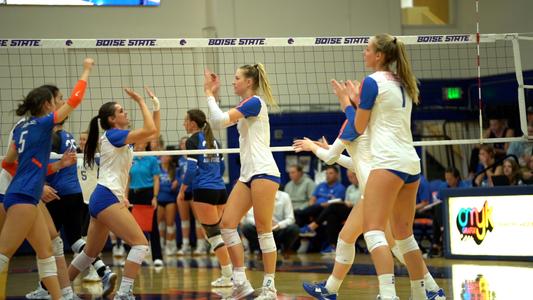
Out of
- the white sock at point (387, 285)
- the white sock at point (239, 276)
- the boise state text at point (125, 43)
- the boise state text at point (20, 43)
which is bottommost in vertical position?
the white sock at point (239, 276)

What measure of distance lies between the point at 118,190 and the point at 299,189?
8.43 meters

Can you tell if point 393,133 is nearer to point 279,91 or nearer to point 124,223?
point 124,223

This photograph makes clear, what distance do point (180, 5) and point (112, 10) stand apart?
130 centimetres

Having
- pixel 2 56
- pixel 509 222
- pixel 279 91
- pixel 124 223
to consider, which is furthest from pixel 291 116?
pixel 124 223

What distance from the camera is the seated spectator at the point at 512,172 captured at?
40.7 feet

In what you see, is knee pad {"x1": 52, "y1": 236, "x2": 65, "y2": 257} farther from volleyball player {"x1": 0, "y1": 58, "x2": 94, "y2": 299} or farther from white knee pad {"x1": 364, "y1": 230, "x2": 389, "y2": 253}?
white knee pad {"x1": 364, "y1": 230, "x2": 389, "y2": 253}

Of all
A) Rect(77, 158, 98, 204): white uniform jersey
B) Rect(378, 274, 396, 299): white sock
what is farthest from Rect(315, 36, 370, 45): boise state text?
Rect(378, 274, 396, 299): white sock

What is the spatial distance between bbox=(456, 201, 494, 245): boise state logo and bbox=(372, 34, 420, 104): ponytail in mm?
5796

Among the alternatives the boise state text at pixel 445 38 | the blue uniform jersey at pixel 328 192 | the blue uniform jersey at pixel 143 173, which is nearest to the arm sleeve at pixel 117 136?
the boise state text at pixel 445 38

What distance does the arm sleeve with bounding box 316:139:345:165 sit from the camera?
22.4 feet

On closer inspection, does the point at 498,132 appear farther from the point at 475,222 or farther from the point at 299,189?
the point at 299,189

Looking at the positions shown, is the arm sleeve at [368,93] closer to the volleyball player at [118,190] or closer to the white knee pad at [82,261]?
the volleyball player at [118,190]

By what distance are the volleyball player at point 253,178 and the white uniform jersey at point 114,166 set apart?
0.81 m

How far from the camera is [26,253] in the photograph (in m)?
16.1
